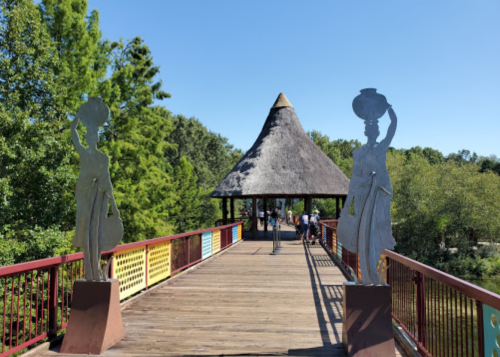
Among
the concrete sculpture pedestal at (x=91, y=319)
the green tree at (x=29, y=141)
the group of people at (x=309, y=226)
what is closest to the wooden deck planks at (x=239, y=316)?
the concrete sculpture pedestal at (x=91, y=319)

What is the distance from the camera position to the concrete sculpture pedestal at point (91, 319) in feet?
13.7

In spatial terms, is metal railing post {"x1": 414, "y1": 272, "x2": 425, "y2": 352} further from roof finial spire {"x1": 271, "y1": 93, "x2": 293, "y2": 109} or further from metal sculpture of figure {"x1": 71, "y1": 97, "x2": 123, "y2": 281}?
roof finial spire {"x1": 271, "y1": 93, "x2": 293, "y2": 109}

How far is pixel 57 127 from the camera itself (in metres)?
16.0

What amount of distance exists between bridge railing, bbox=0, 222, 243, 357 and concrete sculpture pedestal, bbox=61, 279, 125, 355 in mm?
249

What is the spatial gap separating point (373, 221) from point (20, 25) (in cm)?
1505

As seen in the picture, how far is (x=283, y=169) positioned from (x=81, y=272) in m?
15.3

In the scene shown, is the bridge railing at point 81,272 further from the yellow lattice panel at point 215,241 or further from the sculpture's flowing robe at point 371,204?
the sculpture's flowing robe at point 371,204

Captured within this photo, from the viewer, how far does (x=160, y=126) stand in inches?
987

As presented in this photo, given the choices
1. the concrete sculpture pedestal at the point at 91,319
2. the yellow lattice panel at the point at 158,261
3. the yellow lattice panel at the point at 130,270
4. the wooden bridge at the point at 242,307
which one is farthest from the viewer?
the yellow lattice panel at the point at 158,261

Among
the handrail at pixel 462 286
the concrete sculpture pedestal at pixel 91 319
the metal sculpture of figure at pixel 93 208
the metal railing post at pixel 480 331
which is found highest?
the metal sculpture of figure at pixel 93 208

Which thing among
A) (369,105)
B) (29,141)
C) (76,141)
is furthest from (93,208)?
(29,141)

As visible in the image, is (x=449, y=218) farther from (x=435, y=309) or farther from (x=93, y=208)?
(x=93, y=208)

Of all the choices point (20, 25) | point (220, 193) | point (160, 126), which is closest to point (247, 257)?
point (220, 193)

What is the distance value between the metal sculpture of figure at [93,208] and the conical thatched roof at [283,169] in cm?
1520
